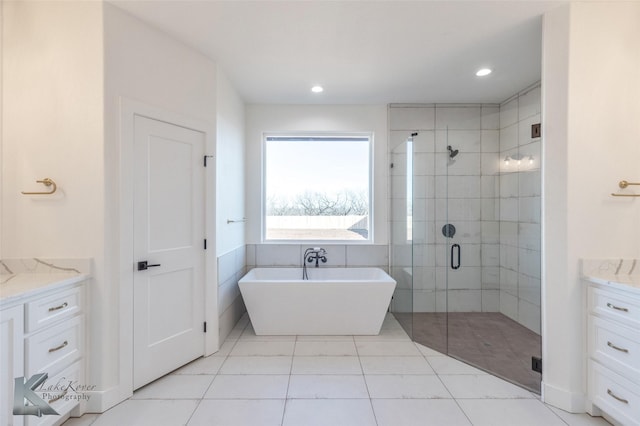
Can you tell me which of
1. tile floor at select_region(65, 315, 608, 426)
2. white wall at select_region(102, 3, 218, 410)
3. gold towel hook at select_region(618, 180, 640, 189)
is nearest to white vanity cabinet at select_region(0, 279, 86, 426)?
white wall at select_region(102, 3, 218, 410)

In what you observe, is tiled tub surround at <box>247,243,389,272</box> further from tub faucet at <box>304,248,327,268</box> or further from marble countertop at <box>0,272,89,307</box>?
marble countertop at <box>0,272,89,307</box>

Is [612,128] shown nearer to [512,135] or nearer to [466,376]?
[512,135]

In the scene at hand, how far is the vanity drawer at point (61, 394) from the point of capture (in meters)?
1.55

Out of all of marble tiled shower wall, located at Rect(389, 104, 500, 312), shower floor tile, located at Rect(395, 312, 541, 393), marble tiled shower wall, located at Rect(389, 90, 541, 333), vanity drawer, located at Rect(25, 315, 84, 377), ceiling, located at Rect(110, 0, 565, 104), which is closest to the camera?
vanity drawer, located at Rect(25, 315, 84, 377)

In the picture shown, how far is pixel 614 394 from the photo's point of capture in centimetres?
168

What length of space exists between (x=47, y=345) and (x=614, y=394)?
327 centimetres

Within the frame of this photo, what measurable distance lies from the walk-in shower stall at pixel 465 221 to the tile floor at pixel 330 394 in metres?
0.66

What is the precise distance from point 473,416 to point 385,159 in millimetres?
2774

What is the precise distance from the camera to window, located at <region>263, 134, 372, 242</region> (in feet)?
12.6

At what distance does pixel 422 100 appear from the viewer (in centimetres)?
358

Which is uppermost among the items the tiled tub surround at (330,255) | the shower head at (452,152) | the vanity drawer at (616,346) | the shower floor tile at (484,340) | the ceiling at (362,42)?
the ceiling at (362,42)

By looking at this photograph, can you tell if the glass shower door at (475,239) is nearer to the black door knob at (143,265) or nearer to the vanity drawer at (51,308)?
the black door knob at (143,265)

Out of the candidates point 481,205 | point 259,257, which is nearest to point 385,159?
point 481,205

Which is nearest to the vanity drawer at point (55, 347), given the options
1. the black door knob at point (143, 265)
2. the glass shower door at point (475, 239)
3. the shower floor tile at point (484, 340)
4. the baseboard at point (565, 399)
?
the black door knob at point (143, 265)
